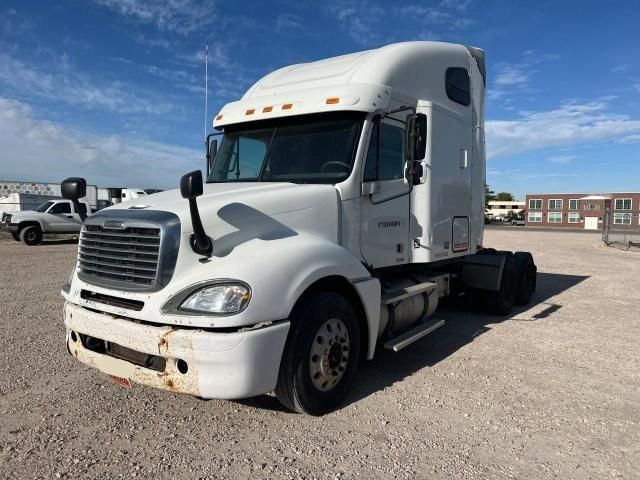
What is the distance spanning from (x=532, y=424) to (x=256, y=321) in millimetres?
2368

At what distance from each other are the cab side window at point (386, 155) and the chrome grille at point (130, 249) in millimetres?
2040

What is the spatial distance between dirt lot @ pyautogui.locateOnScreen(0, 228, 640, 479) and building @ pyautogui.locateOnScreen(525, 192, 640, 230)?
82.7m

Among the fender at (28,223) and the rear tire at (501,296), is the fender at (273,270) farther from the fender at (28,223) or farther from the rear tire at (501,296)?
the fender at (28,223)

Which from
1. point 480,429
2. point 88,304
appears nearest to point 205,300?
point 88,304

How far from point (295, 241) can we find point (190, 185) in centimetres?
103

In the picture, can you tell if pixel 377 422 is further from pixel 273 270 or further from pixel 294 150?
pixel 294 150

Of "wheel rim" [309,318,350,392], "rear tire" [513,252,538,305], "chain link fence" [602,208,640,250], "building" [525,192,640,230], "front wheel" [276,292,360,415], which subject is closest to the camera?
"front wheel" [276,292,360,415]

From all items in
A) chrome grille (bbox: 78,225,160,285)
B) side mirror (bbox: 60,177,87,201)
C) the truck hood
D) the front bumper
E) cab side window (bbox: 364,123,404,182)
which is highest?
cab side window (bbox: 364,123,404,182)

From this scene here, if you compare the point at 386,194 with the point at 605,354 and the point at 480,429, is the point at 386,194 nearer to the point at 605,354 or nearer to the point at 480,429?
the point at 480,429

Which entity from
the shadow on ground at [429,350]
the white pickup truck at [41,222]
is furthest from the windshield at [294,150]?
the white pickup truck at [41,222]

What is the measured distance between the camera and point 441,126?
582 cm

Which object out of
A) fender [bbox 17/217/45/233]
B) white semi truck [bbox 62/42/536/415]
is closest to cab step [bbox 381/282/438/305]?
white semi truck [bbox 62/42/536/415]

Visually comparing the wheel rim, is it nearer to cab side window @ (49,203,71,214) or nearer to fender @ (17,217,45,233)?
fender @ (17,217,45,233)

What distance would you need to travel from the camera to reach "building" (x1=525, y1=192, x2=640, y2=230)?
77375mm
